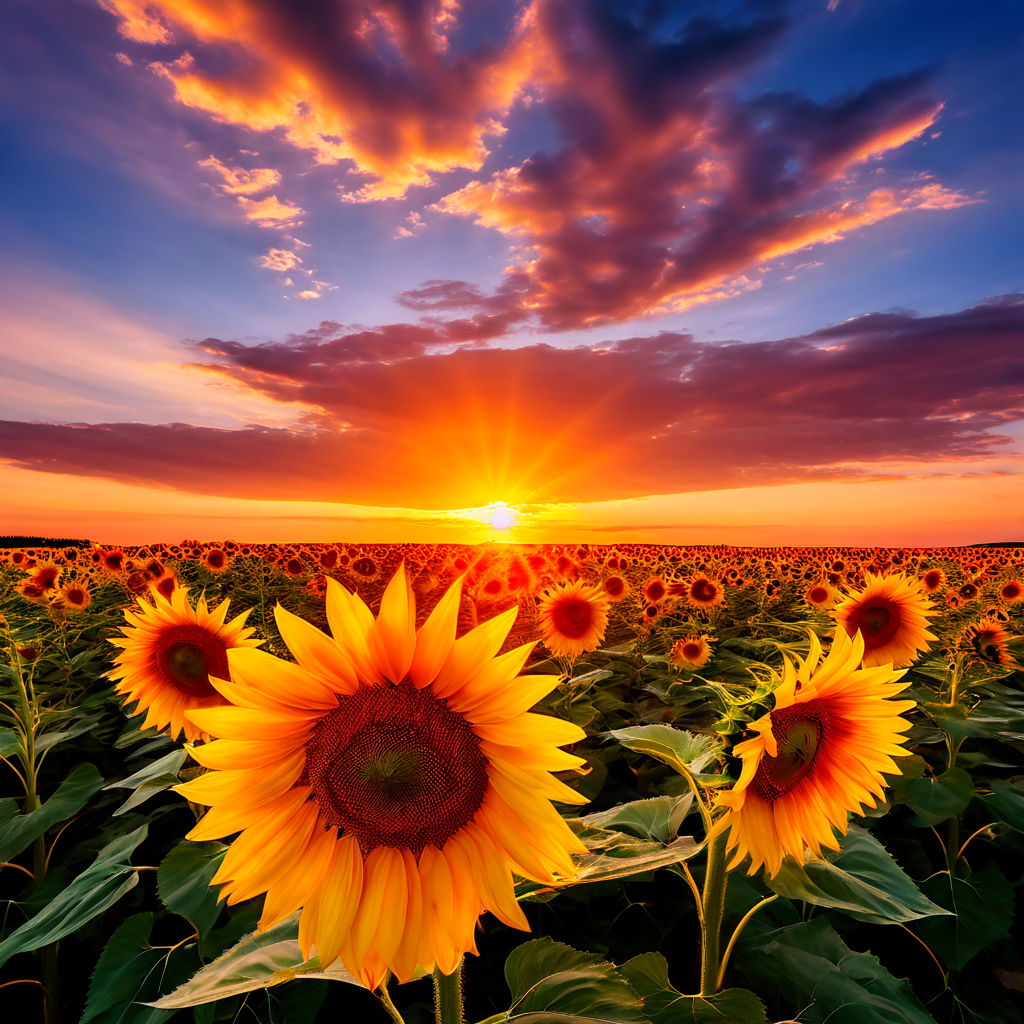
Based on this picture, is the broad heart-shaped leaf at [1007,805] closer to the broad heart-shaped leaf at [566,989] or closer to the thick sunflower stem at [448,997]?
the broad heart-shaped leaf at [566,989]

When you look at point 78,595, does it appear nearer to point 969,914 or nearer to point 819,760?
point 819,760

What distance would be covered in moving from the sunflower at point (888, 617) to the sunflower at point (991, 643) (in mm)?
1797

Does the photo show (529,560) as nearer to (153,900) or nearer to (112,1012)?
(153,900)

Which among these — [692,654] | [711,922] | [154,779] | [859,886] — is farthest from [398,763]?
[692,654]

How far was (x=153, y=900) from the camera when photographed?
12.5 ft

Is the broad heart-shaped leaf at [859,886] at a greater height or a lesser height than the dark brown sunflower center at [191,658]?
lesser

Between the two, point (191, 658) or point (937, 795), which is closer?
point (191, 658)

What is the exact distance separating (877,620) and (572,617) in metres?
2.83

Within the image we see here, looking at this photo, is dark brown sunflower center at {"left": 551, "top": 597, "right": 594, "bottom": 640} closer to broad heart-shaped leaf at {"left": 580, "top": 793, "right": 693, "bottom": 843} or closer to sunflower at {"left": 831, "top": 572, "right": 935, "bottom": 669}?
sunflower at {"left": 831, "top": 572, "right": 935, "bottom": 669}

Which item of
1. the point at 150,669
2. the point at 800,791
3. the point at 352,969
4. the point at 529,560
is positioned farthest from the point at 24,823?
the point at 529,560

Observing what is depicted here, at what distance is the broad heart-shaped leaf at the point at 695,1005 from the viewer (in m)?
1.51

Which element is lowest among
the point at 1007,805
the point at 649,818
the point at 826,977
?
the point at 1007,805

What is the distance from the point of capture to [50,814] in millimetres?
3020

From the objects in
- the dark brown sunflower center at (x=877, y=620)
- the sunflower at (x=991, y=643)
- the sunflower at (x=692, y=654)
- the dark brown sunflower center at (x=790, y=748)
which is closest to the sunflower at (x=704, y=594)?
the sunflower at (x=692, y=654)
